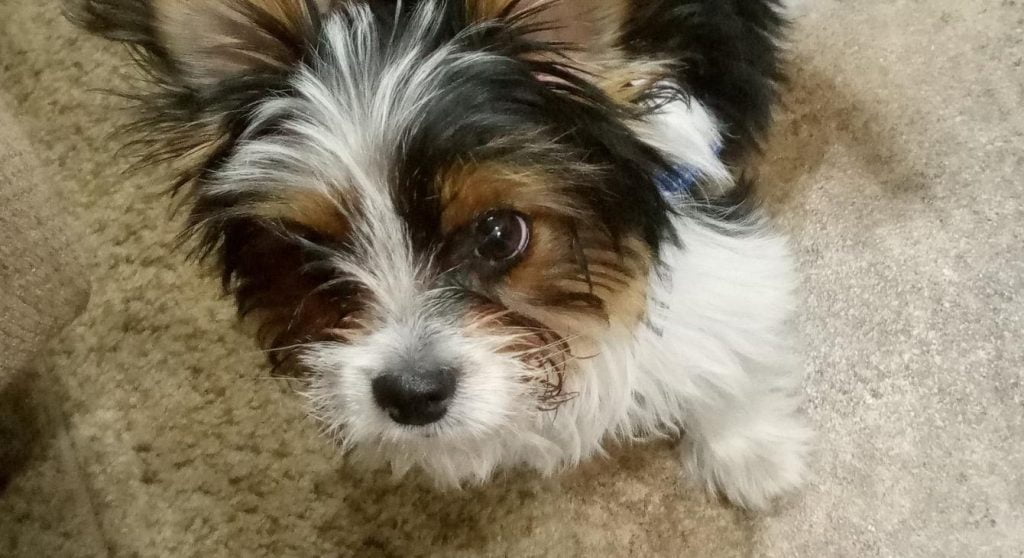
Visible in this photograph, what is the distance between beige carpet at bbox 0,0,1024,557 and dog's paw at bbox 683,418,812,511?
0.14 ft

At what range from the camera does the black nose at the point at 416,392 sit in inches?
42.5

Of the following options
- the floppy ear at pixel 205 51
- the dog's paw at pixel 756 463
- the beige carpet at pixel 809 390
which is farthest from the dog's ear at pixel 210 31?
the dog's paw at pixel 756 463

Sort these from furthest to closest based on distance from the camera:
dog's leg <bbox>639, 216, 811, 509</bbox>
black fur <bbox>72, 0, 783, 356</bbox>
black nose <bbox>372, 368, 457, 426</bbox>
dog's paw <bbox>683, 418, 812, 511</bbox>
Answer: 1. dog's paw <bbox>683, 418, 812, 511</bbox>
2. dog's leg <bbox>639, 216, 811, 509</bbox>
3. black nose <bbox>372, 368, 457, 426</bbox>
4. black fur <bbox>72, 0, 783, 356</bbox>

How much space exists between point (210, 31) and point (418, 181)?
1.06ft

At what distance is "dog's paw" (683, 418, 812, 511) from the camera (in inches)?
62.6

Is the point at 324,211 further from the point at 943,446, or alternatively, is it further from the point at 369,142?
the point at 943,446

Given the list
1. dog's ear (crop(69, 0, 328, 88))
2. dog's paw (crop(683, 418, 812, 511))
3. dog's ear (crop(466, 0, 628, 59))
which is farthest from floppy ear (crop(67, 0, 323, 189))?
dog's paw (crop(683, 418, 812, 511))

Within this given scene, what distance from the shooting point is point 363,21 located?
1027mm

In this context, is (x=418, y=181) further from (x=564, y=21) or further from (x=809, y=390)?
(x=809, y=390)

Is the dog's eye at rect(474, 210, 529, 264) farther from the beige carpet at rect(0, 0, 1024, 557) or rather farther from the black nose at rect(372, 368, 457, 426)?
the beige carpet at rect(0, 0, 1024, 557)

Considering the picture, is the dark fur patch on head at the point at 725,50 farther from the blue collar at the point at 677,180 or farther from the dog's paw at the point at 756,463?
the dog's paw at the point at 756,463

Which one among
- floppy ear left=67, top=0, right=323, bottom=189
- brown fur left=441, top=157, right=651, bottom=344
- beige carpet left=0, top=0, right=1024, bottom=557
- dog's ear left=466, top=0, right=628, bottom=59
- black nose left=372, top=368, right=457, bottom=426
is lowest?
beige carpet left=0, top=0, right=1024, bottom=557

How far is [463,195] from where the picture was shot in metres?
0.98

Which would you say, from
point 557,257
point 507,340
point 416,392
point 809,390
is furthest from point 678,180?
point 809,390
